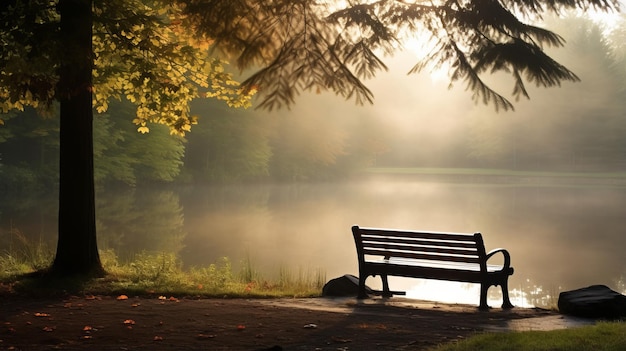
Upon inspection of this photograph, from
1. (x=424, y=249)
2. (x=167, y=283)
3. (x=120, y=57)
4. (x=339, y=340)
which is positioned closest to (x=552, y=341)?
(x=339, y=340)

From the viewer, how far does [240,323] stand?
7.58 m

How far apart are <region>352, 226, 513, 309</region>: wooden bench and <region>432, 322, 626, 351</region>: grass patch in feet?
7.25

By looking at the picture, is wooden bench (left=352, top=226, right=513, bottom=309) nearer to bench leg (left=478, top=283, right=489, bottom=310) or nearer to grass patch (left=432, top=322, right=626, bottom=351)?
bench leg (left=478, top=283, right=489, bottom=310)

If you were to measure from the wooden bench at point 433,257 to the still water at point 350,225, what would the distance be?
8.57ft

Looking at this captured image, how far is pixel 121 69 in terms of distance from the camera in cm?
1192

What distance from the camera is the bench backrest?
30.0 feet

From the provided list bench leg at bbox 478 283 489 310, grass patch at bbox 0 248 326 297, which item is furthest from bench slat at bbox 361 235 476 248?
grass patch at bbox 0 248 326 297

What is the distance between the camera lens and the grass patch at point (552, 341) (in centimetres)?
618

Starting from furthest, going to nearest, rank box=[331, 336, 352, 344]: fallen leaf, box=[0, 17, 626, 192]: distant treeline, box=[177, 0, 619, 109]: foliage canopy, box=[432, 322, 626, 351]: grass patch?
box=[0, 17, 626, 192]: distant treeline < box=[177, 0, 619, 109]: foliage canopy < box=[331, 336, 352, 344]: fallen leaf < box=[432, 322, 626, 351]: grass patch

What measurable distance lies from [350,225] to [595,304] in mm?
18319

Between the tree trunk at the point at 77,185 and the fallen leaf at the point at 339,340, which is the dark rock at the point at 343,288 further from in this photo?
the fallen leaf at the point at 339,340

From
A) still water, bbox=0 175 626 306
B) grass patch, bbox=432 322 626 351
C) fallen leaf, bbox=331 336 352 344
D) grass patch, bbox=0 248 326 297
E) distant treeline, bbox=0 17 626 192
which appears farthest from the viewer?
distant treeline, bbox=0 17 626 192

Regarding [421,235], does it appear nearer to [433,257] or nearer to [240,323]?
[433,257]

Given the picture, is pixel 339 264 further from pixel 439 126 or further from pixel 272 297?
pixel 439 126
